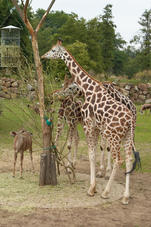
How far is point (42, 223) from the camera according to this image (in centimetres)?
496

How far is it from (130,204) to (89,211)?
85 centimetres

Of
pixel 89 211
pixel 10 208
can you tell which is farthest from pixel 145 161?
pixel 10 208

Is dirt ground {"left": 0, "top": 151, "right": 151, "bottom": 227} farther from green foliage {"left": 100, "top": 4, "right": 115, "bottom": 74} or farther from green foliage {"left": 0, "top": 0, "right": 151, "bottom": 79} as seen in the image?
green foliage {"left": 100, "top": 4, "right": 115, "bottom": 74}

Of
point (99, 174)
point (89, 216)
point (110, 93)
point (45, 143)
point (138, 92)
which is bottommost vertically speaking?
point (89, 216)

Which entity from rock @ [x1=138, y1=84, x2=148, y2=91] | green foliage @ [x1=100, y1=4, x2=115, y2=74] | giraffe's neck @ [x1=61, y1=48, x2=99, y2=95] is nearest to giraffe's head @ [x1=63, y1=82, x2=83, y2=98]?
giraffe's neck @ [x1=61, y1=48, x2=99, y2=95]

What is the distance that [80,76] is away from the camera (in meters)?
6.71

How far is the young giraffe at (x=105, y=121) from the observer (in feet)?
19.5

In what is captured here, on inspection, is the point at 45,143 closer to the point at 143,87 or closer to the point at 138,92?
the point at 138,92

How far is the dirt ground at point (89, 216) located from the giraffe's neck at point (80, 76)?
7.06 feet

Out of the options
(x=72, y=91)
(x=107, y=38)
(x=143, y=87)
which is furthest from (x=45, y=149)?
(x=107, y=38)

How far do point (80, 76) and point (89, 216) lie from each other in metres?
2.67

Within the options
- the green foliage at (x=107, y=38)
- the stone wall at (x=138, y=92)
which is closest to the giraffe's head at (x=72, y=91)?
the stone wall at (x=138, y=92)

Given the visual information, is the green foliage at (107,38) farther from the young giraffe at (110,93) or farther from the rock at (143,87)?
the young giraffe at (110,93)

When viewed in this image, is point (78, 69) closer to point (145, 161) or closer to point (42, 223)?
point (42, 223)
